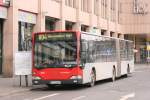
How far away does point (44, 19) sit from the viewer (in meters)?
38.0

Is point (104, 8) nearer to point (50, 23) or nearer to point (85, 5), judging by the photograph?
point (85, 5)

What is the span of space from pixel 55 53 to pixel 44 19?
15.1 meters

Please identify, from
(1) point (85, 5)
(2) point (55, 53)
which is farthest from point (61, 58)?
(1) point (85, 5)

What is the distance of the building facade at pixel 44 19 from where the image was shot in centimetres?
3228

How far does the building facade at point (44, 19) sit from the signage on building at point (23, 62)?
6.73m

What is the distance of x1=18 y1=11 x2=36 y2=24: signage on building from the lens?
34.6 metres

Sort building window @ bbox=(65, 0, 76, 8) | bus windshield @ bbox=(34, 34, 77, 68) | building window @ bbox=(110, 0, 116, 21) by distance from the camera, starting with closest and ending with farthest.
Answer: bus windshield @ bbox=(34, 34, 77, 68) → building window @ bbox=(65, 0, 76, 8) → building window @ bbox=(110, 0, 116, 21)

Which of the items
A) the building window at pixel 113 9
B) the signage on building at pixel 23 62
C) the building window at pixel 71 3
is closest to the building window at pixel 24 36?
the building window at pixel 71 3

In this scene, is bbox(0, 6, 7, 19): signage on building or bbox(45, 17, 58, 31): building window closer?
bbox(0, 6, 7, 19): signage on building

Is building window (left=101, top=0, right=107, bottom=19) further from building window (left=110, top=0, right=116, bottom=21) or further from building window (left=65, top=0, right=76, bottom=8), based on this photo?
building window (left=65, top=0, right=76, bottom=8)

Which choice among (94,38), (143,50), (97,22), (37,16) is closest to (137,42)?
(143,50)

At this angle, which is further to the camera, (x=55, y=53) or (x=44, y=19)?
(x=44, y=19)

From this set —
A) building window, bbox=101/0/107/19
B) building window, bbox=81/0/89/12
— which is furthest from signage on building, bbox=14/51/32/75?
building window, bbox=101/0/107/19

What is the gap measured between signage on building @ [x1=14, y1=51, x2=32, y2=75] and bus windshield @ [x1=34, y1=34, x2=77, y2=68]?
1400mm
